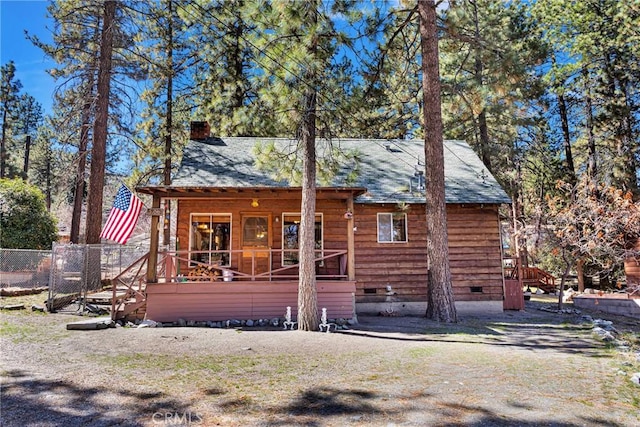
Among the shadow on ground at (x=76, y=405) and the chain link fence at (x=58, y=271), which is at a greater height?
the chain link fence at (x=58, y=271)

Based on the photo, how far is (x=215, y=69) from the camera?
18.3 m

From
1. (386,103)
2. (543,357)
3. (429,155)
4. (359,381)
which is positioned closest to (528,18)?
(386,103)

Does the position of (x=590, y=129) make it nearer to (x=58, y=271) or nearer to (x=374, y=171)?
(x=374, y=171)

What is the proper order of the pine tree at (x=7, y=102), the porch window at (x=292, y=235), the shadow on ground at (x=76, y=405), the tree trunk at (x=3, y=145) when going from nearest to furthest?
the shadow on ground at (x=76, y=405)
the porch window at (x=292, y=235)
the tree trunk at (x=3, y=145)
the pine tree at (x=7, y=102)

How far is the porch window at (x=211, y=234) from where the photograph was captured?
37.5ft

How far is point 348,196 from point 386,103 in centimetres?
403

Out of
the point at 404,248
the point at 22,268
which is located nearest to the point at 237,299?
the point at 404,248

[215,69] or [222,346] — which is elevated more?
[215,69]

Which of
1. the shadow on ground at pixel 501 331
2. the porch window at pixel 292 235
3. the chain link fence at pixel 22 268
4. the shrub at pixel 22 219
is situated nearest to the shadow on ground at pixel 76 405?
the shadow on ground at pixel 501 331

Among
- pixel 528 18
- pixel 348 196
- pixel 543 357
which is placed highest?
pixel 528 18

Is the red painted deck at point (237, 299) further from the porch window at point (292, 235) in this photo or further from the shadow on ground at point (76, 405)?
the shadow on ground at point (76, 405)

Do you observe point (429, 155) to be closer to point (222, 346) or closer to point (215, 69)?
point (222, 346)

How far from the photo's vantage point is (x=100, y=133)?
1295 centimetres

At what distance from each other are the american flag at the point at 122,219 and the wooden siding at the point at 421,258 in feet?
19.8
